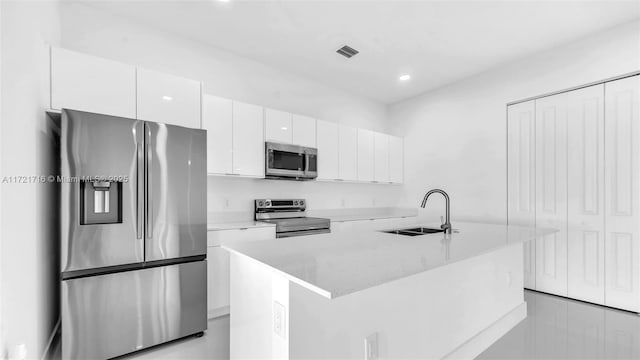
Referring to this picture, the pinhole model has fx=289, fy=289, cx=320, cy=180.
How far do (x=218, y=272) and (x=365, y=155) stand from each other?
2.70m

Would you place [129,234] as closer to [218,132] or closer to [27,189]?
[27,189]

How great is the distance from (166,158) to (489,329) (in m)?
2.89

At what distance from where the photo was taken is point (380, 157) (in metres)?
4.67

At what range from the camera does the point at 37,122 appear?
1818 millimetres

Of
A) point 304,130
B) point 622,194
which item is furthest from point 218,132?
point 622,194

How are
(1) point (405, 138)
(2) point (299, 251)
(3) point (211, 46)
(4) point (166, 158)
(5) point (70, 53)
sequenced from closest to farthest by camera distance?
(2) point (299, 251)
(5) point (70, 53)
(4) point (166, 158)
(3) point (211, 46)
(1) point (405, 138)

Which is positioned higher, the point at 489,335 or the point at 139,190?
the point at 139,190

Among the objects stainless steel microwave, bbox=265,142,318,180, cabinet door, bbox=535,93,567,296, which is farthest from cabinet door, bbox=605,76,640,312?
stainless steel microwave, bbox=265,142,318,180

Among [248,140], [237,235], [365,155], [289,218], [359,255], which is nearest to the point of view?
[359,255]

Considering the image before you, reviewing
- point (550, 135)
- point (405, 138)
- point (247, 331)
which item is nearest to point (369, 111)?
point (405, 138)

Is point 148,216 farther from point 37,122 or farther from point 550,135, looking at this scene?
point 550,135

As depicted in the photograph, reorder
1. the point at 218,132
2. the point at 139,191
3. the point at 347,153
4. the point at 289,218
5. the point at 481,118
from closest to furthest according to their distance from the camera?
the point at 139,191 → the point at 218,132 → the point at 289,218 → the point at 481,118 → the point at 347,153

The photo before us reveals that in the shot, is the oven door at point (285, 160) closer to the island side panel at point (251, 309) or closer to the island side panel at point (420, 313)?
the island side panel at point (251, 309)

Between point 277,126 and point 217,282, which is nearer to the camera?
point 217,282
